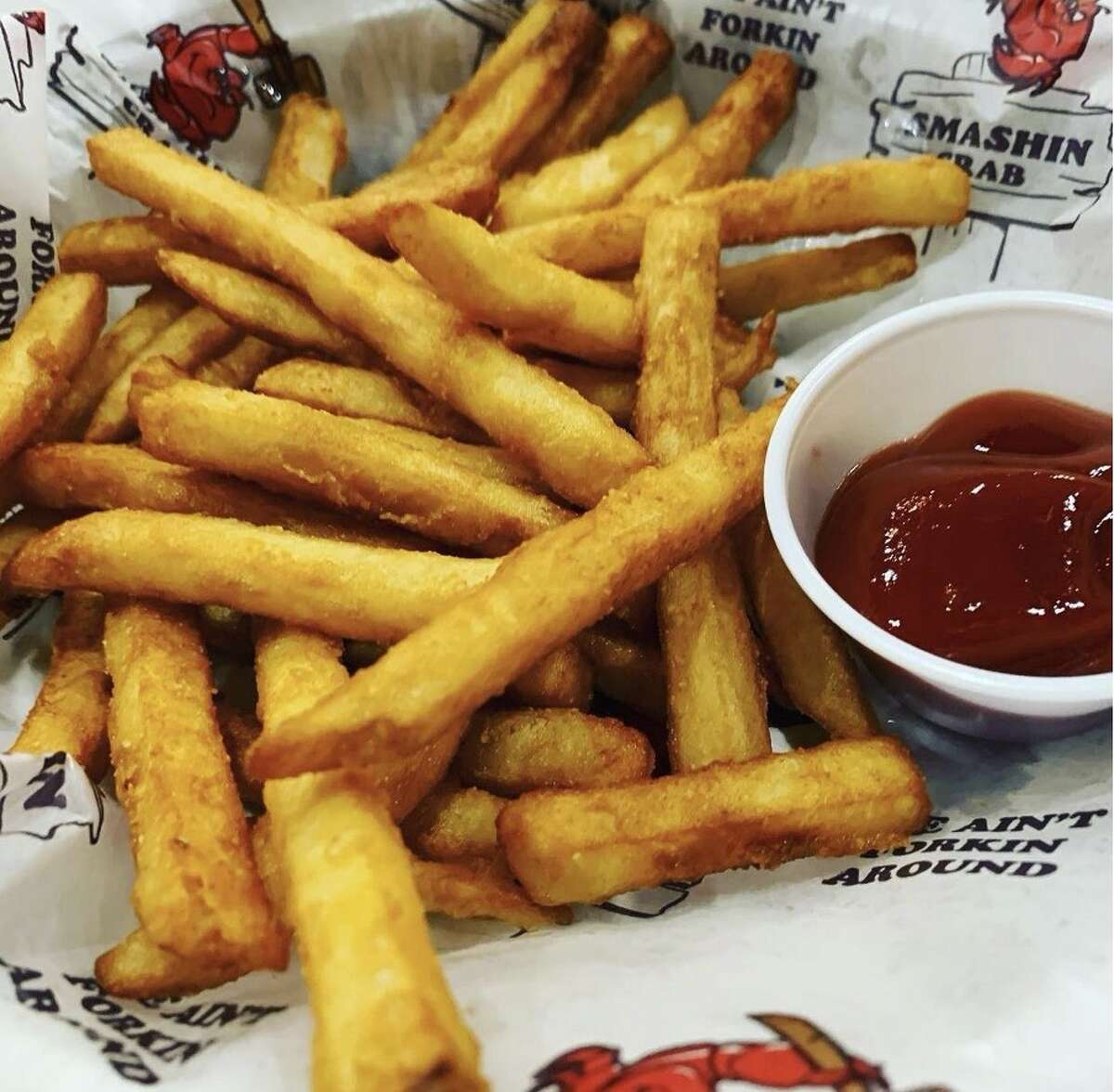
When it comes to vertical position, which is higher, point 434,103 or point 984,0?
point 984,0

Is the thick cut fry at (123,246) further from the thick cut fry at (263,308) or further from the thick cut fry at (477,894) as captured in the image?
the thick cut fry at (477,894)

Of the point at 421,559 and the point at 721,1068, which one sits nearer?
the point at 721,1068

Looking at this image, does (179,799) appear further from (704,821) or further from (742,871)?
(742,871)

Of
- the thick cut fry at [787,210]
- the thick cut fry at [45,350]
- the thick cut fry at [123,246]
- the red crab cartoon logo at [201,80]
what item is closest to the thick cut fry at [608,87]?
the thick cut fry at [787,210]

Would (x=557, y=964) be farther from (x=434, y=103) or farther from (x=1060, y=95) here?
(x=434, y=103)

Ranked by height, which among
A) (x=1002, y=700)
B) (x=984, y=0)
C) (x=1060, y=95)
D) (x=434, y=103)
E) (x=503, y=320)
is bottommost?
(x=1002, y=700)

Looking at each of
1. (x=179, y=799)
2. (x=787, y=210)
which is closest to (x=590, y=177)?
(x=787, y=210)

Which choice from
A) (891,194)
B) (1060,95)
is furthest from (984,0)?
(891,194)
